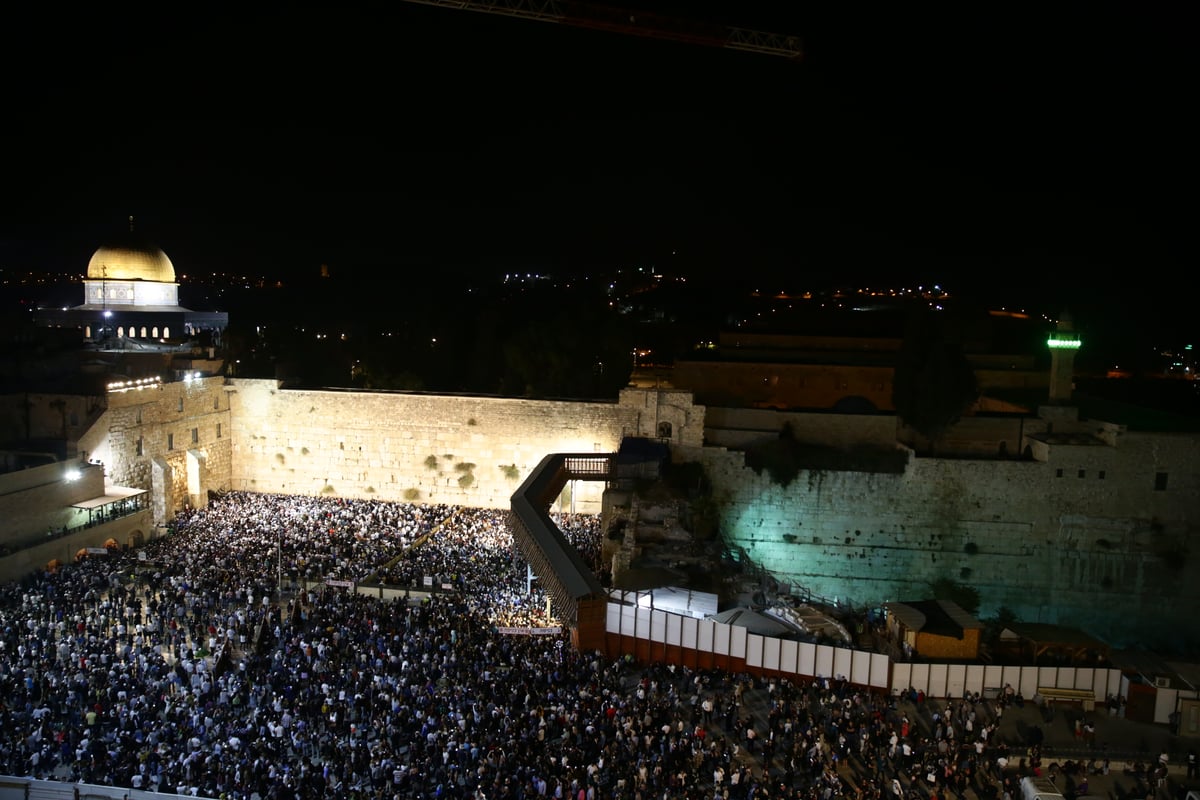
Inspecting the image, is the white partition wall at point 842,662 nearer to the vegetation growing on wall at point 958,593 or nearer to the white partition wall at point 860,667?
the white partition wall at point 860,667

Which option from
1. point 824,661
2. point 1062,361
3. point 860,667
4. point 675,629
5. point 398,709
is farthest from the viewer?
point 1062,361

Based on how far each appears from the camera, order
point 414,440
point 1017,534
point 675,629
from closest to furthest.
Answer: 1. point 675,629
2. point 1017,534
3. point 414,440

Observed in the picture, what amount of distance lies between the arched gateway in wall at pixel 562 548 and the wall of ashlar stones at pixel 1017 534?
4.46 m

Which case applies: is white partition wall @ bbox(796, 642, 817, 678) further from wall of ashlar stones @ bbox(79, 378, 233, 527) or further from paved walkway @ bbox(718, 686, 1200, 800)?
wall of ashlar stones @ bbox(79, 378, 233, 527)

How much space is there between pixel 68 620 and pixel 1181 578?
83.2 ft

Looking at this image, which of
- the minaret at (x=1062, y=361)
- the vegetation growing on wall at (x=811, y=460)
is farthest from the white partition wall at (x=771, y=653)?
the minaret at (x=1062, y=361)

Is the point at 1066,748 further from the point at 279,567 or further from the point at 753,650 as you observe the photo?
the point at 279,567

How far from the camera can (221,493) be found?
92.0 feet

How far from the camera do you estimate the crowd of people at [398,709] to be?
36.1ft

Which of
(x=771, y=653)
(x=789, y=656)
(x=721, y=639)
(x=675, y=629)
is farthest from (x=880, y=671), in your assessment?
(x=675, y=629)

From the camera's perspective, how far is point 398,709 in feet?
40.9

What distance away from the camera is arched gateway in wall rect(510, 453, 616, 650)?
15.0 metres

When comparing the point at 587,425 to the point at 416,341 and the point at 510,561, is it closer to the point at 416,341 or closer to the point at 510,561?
the point at 510,561

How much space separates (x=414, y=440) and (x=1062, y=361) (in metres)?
19.5
